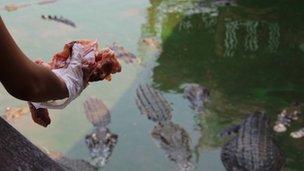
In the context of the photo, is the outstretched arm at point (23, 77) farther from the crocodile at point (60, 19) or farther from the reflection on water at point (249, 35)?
the crocodile at point (60, 19)

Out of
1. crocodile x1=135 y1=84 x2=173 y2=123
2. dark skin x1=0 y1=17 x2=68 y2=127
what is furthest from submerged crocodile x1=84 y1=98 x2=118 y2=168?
dark skin x1=0 y1=17 x2=68 y2=127

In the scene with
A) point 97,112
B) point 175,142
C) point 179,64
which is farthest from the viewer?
point 179,64

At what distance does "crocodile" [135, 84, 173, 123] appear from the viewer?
495 cm

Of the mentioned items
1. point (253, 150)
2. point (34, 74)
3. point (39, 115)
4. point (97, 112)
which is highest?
point (34, 74)

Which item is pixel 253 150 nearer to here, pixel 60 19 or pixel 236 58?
pixel 236 58

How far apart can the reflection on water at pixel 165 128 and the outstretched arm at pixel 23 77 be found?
2.57m

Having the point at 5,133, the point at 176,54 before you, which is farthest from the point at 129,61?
the point at 5,133

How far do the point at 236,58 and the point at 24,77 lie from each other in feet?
16.2

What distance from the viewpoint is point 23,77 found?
153cm

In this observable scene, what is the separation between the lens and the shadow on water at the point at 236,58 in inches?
198

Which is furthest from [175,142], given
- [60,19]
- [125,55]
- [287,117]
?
[60,19]

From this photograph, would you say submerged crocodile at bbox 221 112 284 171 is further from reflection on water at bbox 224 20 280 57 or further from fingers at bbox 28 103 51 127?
fingers at bbox 28 103 51 127

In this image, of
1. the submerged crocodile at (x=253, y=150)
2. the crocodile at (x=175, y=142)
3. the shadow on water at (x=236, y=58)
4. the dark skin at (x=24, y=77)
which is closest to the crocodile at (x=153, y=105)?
the crocodile at (x=175, y=142)

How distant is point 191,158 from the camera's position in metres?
4.25
